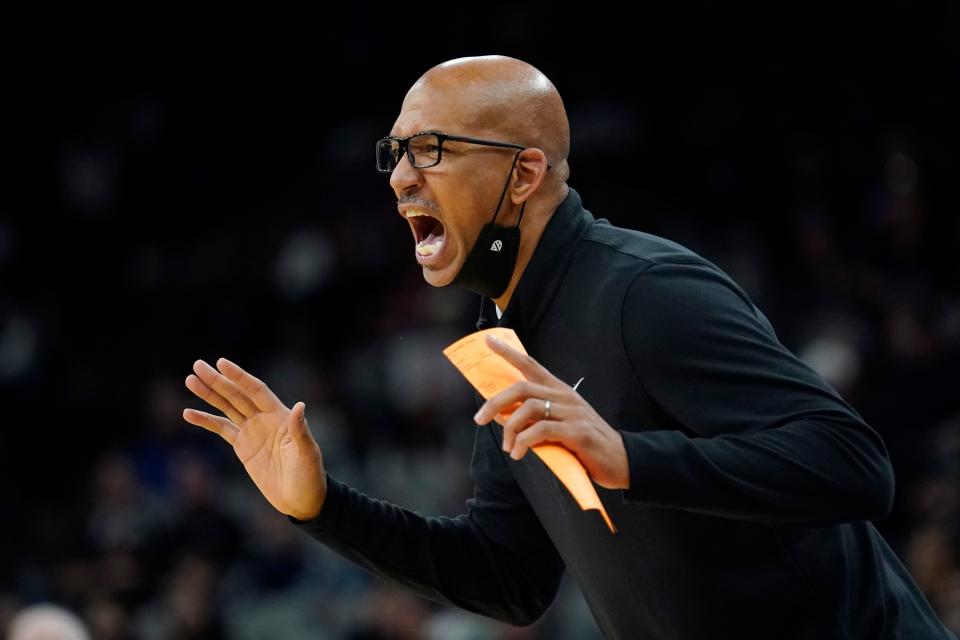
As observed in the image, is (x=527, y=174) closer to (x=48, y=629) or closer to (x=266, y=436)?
(x=266, y=436)

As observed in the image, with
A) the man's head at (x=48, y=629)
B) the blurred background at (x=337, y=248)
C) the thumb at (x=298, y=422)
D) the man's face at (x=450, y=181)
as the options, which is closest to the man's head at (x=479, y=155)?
the man's face at (x=450, y=181)

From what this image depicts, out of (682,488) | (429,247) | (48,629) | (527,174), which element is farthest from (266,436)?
(48,629)

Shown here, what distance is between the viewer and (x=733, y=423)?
2268 mm

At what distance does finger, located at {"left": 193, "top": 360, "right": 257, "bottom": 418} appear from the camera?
2.75 m

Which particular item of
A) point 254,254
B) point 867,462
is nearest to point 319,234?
point 254,254

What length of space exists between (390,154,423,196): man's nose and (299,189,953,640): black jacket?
0.90 feet

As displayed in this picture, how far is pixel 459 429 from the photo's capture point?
7.27 meters

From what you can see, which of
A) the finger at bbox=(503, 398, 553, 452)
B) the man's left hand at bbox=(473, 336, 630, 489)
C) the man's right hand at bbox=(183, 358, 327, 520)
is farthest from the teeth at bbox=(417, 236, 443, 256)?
the finger at bbox=(503, 398, 553, 452)

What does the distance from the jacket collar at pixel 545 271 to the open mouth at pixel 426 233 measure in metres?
0.19

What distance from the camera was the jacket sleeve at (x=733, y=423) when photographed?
7.11 feet

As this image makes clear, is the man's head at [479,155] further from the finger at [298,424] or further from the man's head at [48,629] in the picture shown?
the man's head at [48,629]

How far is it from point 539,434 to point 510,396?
2.7 inches

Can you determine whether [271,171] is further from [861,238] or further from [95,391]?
[861,238]

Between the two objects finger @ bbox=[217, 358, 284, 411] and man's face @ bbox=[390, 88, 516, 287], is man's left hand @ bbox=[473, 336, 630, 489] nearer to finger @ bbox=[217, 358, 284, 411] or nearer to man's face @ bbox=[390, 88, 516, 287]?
man's face @ bbox=[390, 88, 516, 287]
